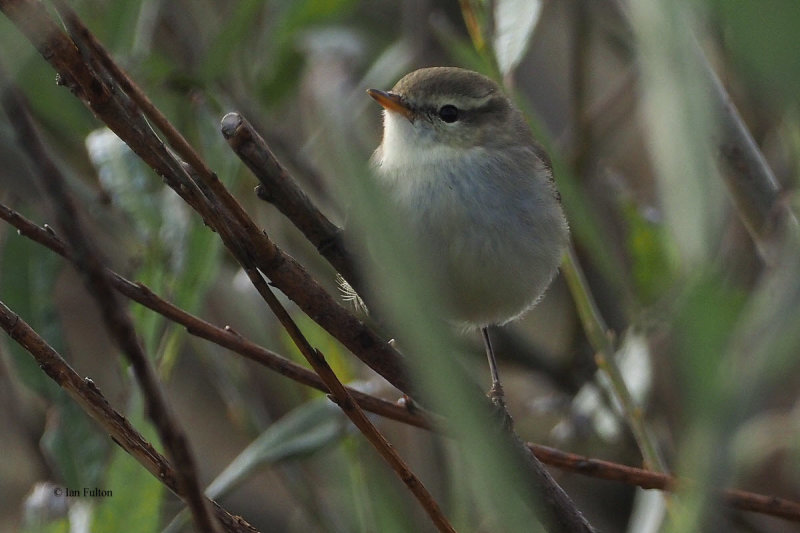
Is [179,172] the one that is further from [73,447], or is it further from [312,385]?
[73,447]

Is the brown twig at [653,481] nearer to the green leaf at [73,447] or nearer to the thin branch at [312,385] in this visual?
the thin branch at [312,385]

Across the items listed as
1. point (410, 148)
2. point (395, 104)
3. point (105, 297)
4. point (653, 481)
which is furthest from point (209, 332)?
point (395, 104)

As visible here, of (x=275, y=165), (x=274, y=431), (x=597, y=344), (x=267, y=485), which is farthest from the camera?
(x=267, y=485)

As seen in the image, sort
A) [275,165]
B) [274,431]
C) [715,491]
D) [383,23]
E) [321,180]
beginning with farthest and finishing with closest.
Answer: [383,23] → [321,180] → [274,431] → [275,165] → [715,491]

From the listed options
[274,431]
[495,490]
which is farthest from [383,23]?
[495,490]

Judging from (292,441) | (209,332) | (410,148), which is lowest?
(292,441)

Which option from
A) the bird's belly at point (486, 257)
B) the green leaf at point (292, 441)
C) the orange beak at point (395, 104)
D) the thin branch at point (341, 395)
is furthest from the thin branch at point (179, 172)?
the orange beak at point (395, 104)

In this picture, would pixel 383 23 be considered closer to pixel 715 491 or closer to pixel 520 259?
pixel 520 259
